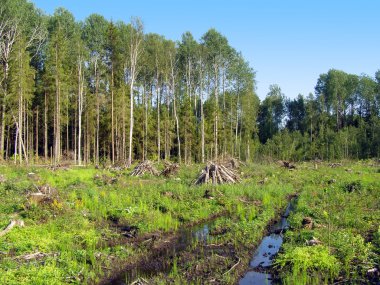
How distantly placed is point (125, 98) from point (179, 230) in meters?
32.1

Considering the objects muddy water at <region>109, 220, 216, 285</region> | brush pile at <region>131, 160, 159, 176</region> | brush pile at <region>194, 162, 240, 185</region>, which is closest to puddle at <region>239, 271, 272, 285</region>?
muddy water at <region>109, 220, 216, 285</region>

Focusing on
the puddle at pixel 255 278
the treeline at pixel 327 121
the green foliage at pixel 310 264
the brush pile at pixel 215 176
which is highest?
the treeline at pixel 327 121

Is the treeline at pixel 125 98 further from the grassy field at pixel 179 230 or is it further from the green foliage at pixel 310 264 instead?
the green foliage at pixel 310 264

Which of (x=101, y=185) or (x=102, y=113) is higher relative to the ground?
(x=102, y=113)

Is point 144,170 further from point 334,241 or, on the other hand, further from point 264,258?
point 334,241

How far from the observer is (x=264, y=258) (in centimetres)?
1009

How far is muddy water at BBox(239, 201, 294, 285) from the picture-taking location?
850 centimetres

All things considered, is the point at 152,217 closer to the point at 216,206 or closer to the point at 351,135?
the point at 216,206

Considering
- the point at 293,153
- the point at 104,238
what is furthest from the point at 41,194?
the point at 293,153

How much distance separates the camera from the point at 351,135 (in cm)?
5350

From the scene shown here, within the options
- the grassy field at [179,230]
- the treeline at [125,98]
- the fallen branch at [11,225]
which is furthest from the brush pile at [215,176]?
the treeline at [125,98]

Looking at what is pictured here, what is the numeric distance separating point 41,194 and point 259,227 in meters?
8.02

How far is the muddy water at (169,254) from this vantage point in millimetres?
8882

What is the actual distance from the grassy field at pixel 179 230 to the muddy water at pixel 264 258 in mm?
219
